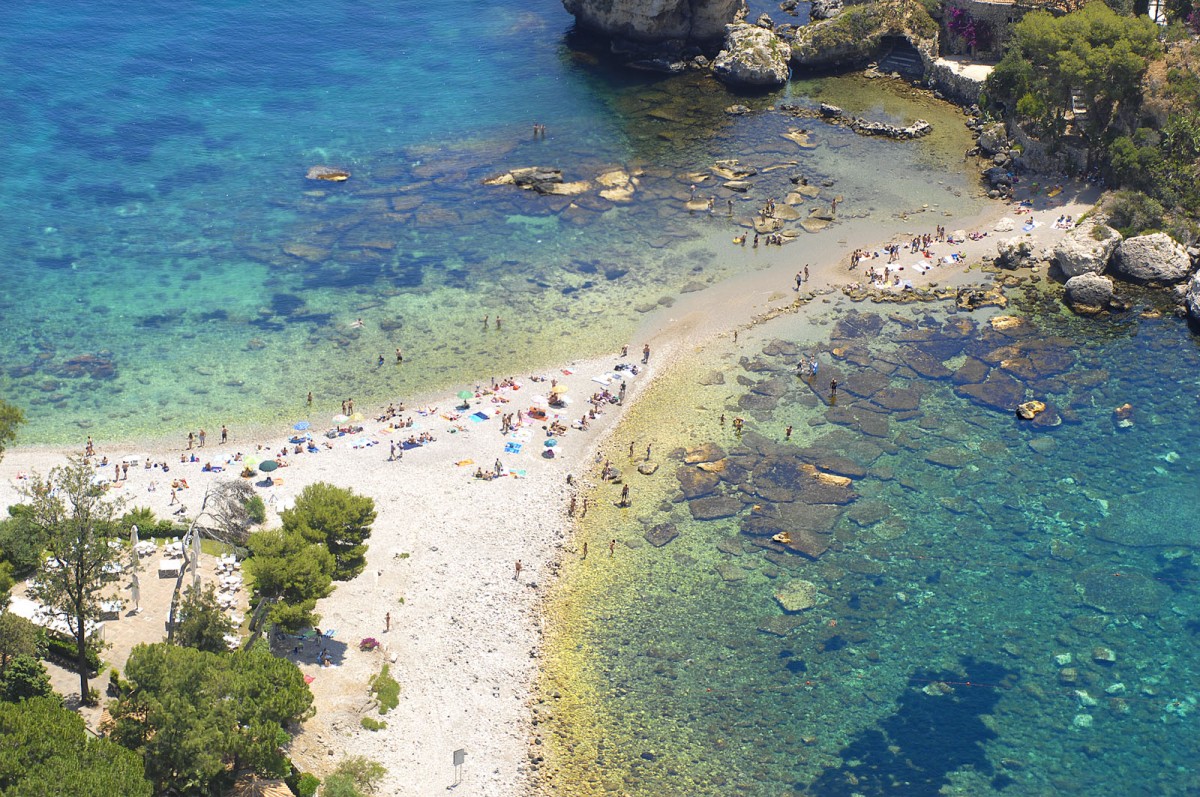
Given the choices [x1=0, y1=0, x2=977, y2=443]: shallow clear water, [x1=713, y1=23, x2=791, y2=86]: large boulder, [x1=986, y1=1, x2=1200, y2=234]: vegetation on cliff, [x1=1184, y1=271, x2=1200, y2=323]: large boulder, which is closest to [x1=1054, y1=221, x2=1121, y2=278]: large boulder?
[x1=986, y1=1, x2=1200, y2=234]: vegetation on cliff

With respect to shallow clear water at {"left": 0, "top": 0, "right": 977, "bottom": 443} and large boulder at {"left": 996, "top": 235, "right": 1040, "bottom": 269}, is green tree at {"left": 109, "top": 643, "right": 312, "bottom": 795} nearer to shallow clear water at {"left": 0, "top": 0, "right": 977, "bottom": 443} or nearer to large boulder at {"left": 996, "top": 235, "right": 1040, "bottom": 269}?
shallow clear water at {"left": 0, "top": 0, "right": 977, "bottom": 443}

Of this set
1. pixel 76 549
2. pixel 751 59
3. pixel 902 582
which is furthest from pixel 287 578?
pixel 751 59

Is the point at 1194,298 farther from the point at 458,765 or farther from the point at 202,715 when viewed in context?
the point at 202,715

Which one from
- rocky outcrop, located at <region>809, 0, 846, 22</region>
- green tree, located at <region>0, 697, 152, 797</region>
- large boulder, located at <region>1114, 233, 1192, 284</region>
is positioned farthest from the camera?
rocky outcrop, located at <region>809, 0, 846, 22</region>

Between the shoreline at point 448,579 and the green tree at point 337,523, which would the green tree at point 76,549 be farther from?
the shoreline at point 448,579

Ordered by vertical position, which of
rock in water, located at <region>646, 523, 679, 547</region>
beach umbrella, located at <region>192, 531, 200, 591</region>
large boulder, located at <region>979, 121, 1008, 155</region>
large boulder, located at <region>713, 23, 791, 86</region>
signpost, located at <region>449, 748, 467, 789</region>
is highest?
large boulder, located at <region>713, 23, 791, 86</region>

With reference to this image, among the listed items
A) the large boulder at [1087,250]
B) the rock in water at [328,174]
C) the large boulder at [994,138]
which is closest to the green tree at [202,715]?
the rock in water at [328,174]

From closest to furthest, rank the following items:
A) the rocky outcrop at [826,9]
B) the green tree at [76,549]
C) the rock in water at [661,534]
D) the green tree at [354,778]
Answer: the green tree at [76,549] < the green tree at [354,778] < the rock in water at [661,534] < the rocky outcrop at [826,9]
